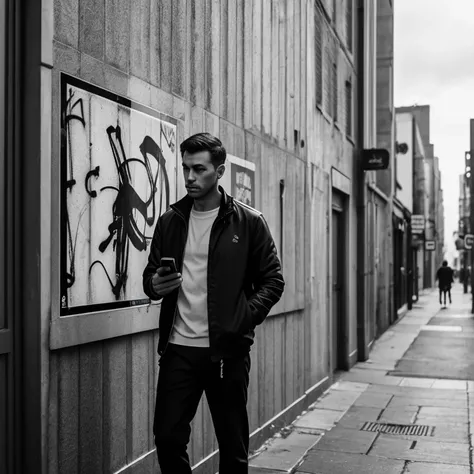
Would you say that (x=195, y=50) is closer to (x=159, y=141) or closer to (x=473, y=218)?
(x=159, y=141)

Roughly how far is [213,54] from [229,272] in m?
2.45

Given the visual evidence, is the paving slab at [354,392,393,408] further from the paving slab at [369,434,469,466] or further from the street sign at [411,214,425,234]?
the street sign at [411,214,425,234]

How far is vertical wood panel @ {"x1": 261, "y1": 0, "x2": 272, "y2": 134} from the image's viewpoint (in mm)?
6781

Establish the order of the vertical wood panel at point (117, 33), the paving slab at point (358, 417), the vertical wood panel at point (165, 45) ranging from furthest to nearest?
the paving slab at point (358, 417)
the vertical wood panel at point (165, 45)
the vertical wood panel at point (117, 33)

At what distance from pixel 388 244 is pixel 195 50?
15.6 metres

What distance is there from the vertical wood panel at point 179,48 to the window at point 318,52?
4.56 m

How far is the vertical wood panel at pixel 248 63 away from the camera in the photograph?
6301 mm

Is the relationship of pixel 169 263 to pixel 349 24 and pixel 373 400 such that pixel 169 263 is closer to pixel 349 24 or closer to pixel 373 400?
pixel 373 400

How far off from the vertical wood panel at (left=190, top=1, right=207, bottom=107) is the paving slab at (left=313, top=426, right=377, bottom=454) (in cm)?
319

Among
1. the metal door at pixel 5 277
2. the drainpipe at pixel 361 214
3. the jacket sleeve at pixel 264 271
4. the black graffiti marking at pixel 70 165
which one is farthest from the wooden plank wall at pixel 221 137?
the drainpipe at pixel 361 214

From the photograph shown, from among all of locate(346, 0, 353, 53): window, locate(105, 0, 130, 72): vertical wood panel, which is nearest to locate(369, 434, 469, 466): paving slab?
locate(105, 0, 130, 72): vertical wood panel

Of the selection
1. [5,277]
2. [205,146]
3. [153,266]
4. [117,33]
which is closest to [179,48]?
[117,33]

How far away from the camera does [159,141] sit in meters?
4.70

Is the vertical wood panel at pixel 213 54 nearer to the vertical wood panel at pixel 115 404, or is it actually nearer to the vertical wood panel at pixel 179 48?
the vertical wood panel at pixel 179 48
